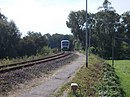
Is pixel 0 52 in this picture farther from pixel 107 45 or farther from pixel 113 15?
pixel 113 15

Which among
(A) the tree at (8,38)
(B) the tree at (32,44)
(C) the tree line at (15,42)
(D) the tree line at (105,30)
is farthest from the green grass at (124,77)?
(D) the tree line at (105,30)

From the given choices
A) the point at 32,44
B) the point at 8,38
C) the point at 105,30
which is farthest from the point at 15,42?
the point at 105,30

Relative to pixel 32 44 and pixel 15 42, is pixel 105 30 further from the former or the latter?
pixel 15 42

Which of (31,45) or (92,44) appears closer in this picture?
(31,45)

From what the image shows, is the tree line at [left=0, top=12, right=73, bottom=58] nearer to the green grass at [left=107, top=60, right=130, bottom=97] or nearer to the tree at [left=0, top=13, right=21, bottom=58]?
the tree at [left=0, top=13, right=21, bottom=58]

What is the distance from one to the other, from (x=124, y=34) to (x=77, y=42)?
1581cm

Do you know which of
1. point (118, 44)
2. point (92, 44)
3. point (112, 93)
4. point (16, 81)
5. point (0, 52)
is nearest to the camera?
point (112, 93)

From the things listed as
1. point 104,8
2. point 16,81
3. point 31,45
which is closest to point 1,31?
point 31,45

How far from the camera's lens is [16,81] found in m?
18.9

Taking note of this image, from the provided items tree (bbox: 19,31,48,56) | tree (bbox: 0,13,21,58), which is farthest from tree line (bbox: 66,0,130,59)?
tree (bbox: 0,13,21,58)

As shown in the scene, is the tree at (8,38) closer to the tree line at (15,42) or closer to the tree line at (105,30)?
the tree line at (15,42)

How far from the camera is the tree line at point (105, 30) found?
325 feet

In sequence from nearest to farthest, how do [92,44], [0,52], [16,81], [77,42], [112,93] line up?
[112,93] < [16,81] < [0,52] < [92,44] < [77,42]

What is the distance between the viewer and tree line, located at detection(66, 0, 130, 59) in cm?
9912
